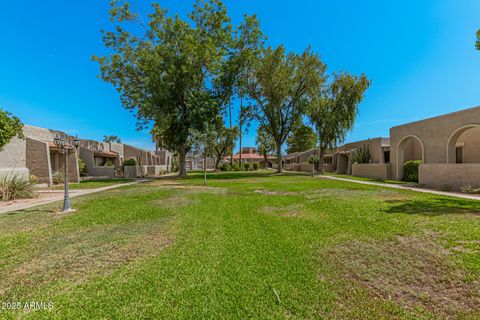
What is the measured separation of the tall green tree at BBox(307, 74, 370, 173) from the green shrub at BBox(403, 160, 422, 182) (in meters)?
10.6

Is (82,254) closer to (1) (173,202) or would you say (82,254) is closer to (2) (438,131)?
(1) (173,202)

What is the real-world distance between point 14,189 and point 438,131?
24.8m

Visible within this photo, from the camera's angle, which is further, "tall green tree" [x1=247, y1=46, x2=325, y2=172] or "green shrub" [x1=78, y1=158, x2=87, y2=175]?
"tall green tree" [x1=247, y1=46, x2=325, y2=172]

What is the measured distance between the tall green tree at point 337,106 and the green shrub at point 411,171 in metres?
10.6

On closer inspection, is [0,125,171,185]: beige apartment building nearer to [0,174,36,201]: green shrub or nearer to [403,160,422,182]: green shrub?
→ [0,174,36,201]: green shrub

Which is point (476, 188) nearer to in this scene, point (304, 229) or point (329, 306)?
point (304, 229)

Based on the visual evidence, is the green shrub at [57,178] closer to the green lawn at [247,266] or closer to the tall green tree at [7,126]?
the tall green tree at [7,126]

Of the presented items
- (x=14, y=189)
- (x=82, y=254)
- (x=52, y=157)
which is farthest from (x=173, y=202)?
(x=52, y=157)

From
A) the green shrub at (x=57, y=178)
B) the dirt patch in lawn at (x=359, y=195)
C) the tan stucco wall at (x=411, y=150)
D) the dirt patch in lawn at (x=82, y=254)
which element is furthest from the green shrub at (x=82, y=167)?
the tan stucco wall at (x=411, y=150)

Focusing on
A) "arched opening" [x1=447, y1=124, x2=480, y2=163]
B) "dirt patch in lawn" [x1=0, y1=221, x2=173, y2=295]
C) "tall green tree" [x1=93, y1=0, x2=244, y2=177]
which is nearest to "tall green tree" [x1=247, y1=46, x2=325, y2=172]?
"tall green tree" [x1=93, y1=0, x2=244, y2=177]

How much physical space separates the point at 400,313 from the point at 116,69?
25.6 m

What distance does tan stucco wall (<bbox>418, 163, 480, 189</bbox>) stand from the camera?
11.5 metres

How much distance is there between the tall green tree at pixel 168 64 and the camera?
819 inches

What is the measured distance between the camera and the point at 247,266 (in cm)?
360
